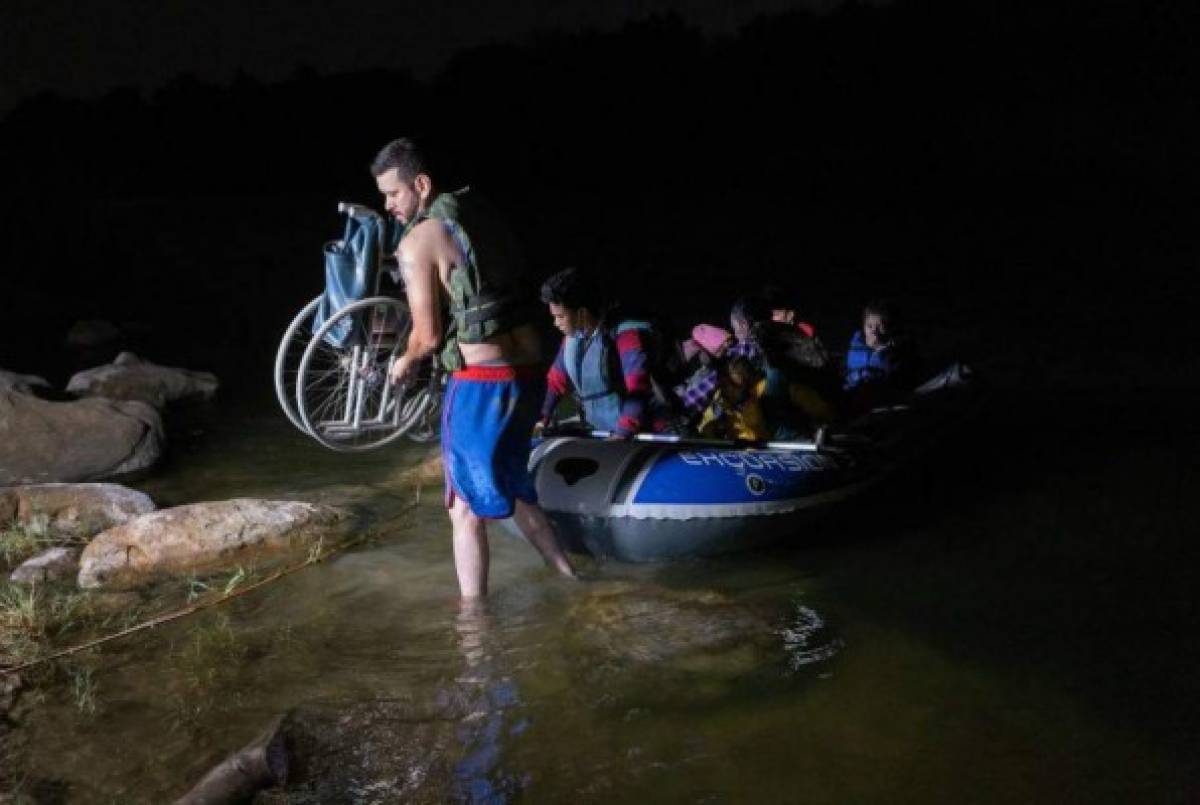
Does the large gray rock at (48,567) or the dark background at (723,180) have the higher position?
the dark background at (723,180)

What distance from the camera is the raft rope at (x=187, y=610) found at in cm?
404

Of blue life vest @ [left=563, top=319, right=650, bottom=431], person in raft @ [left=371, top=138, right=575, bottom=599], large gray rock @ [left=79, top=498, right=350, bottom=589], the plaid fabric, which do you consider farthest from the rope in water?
the plaid fabric

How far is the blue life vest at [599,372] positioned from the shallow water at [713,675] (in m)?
0.80

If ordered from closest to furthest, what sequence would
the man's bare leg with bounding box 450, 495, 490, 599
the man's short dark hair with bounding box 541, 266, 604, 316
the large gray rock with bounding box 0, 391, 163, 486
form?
the man's bare leg with bounding box 450, 495, 490, 599
the man's short dark hair with bounding box 541, 266, 604, 316
the large gray rock with bounding box 0, 391, 163, 486

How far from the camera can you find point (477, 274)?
12.8 ft

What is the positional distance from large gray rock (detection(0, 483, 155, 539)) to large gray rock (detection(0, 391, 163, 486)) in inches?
45.1

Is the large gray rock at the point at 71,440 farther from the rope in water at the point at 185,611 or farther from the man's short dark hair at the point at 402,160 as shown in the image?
the man's short dark hair at the point at 402,160

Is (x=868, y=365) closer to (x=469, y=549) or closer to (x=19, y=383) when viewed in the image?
(x=469, y=549)

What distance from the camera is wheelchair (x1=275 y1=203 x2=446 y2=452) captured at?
494 cm

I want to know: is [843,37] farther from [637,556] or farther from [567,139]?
[637,556]

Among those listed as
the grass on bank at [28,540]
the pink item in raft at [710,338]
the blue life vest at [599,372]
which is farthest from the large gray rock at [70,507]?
the pink item in raft at [710,338]

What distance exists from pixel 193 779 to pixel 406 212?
6.49ft

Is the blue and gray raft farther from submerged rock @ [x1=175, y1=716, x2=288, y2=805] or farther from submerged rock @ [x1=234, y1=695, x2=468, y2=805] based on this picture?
submerged rock @ [x1=175, y1=716, x2=288, y2=805]

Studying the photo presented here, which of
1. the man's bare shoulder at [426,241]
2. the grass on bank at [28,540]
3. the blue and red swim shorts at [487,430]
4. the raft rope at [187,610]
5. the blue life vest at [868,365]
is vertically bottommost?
the raft rope at [187,610]
